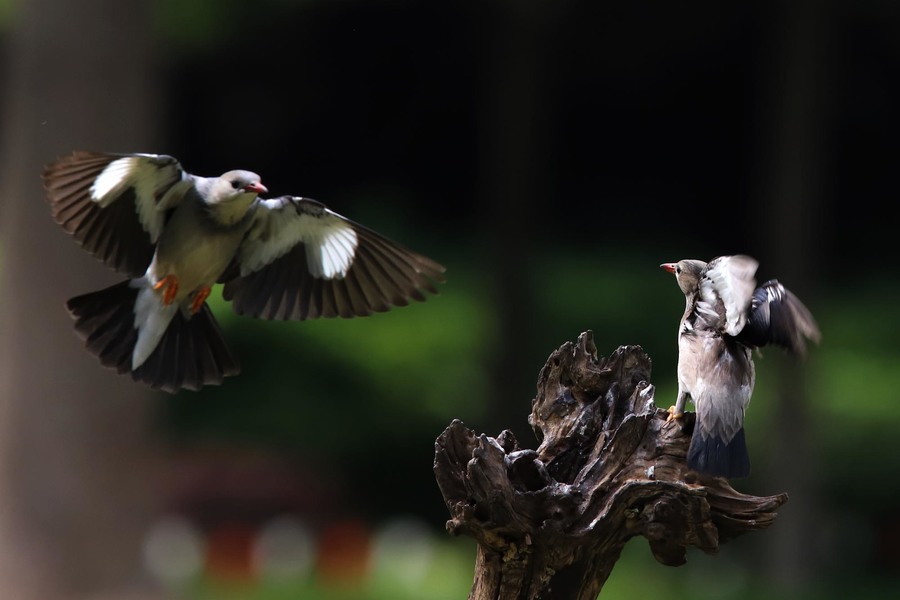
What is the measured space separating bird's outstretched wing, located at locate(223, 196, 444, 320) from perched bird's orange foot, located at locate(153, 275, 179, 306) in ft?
0.43

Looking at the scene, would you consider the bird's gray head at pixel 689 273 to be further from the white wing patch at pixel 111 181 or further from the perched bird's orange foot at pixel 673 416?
the white wing patch at pixel 111 181

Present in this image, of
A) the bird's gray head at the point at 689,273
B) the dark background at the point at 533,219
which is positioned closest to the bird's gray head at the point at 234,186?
the bird's gray head at the point at 689,273

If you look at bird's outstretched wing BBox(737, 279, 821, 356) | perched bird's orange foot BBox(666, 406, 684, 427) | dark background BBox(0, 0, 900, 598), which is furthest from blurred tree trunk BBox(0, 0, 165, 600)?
bird's outstretched wing BBox(737, 279, 821, 356)

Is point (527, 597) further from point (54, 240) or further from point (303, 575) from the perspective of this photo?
point (303, 575)

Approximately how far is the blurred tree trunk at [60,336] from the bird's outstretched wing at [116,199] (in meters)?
2.74

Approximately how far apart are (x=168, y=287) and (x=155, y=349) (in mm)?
178

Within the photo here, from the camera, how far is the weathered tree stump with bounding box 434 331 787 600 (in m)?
2.39

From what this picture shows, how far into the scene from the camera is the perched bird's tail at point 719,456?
2400 mm

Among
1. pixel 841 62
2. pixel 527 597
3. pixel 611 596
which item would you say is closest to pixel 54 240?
pixel 611 596

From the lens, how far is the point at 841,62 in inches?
298

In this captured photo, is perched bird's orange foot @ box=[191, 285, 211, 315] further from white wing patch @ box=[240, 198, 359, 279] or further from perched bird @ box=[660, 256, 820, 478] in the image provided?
perched bird @ box=[660, 256, 820, 478]

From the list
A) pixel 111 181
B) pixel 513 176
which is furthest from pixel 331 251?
pixel 513 176

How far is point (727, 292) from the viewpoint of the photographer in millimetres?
2498

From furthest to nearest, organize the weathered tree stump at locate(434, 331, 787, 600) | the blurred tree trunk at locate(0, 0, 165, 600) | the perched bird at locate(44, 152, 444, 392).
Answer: the blurred tree trunk at locate(0, 0, 165, 600) < the perched bird at locate(44, 152, 444, 392) < the weathered tree stump at locate(434, 331, 787, 600)
